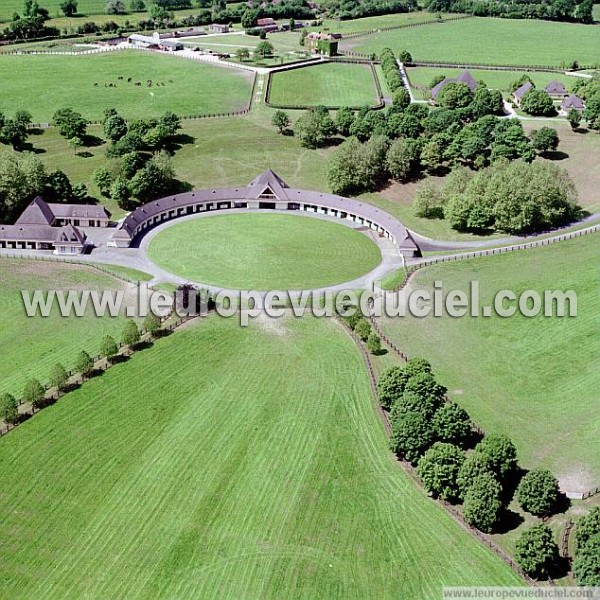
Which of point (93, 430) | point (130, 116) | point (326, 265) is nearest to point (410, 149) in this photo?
point (326, 265)

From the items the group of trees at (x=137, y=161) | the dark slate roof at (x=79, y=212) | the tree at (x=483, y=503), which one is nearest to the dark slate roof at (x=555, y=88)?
the group of trees at (x=137, y=161)

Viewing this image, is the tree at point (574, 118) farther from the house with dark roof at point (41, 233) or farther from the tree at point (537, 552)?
the tree at point (537, 552)

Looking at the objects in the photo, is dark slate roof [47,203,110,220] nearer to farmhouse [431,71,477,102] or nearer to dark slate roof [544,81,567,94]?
farmhouse [431,71,477,102]

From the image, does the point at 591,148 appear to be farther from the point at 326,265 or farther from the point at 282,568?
the point at 282,568

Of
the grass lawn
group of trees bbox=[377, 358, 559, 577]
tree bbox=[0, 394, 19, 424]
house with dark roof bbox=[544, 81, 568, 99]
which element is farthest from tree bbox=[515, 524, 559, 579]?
house with dark roof bbox=[544, 81, 568, 99]

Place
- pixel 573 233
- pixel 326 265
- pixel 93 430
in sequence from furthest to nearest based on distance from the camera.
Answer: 1. pixel 573 233
2. pixel 326 265
3. pixel 93 430

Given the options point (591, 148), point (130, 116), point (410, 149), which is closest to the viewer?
point (410, 149)
